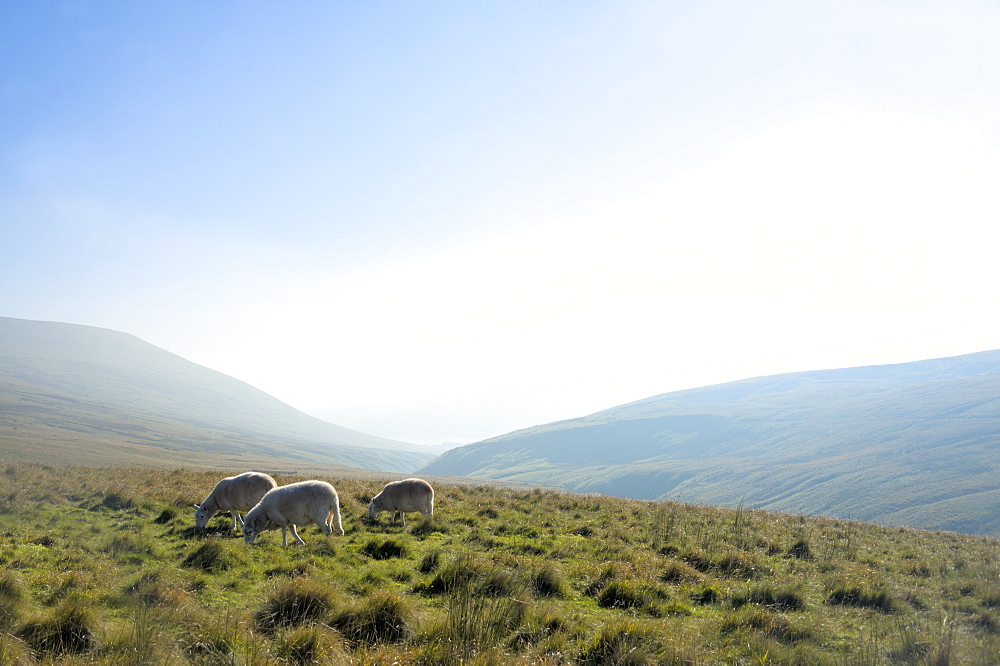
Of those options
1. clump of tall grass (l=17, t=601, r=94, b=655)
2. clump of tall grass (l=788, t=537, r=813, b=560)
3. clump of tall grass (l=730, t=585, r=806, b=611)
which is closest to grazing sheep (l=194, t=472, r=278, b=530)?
clump of tall grass (l=17, t=601, r=94, b=655)

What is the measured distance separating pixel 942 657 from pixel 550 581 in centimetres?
537

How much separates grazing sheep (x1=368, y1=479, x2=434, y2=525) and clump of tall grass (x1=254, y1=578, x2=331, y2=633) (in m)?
9.01

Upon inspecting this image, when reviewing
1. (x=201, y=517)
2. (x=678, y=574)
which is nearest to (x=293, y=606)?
(x=678, y=574)

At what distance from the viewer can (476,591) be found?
24.8 ft

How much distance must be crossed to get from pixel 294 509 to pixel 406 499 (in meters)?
3.94

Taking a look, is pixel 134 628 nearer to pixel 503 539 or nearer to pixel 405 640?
pixel 405 640

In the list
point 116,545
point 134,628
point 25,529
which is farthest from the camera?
point 25,529

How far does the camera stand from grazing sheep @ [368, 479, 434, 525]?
15.6 m

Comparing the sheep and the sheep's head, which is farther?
the sheep's head

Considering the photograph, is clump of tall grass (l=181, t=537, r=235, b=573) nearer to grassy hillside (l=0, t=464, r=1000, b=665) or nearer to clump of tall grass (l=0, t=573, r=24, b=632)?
grassy hillside (l=0, t=464, r=1000, b=665)

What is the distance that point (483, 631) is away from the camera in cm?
530

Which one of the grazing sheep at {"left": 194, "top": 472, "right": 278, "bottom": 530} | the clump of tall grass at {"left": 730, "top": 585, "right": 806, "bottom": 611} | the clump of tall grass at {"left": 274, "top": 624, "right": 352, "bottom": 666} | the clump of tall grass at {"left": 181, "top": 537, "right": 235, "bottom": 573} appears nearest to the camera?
the clump of tall grass at {"left": 274, "top": 624, "right": 352, "bottom": 666}

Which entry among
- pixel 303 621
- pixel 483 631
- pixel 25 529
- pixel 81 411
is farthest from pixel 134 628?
pixel 81 411

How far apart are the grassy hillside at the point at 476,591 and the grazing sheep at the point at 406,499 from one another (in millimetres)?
514
